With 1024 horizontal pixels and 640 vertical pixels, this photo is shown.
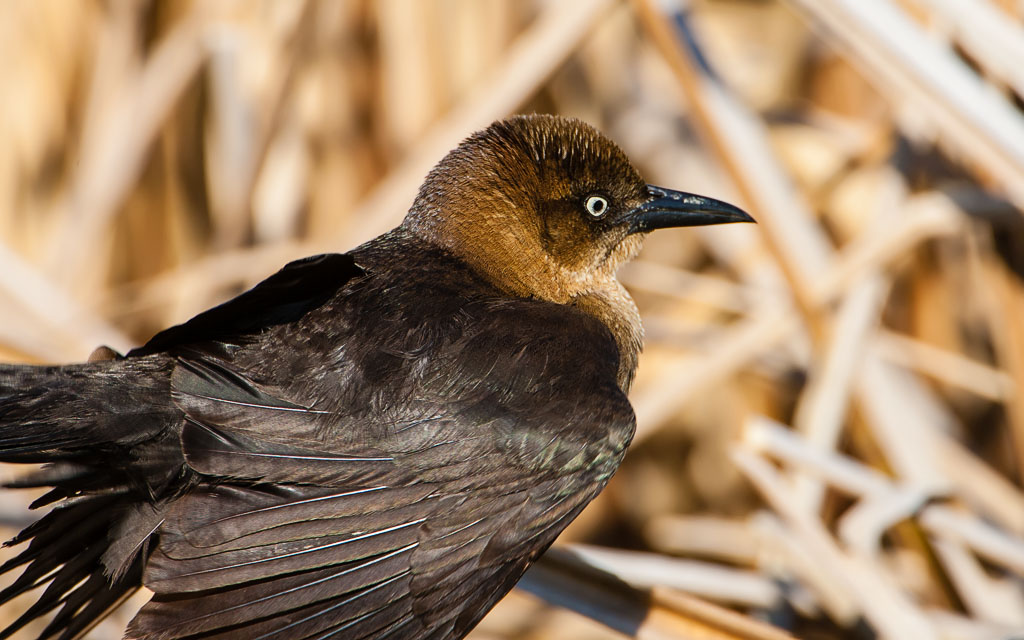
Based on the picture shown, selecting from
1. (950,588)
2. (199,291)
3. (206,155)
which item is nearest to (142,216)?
(206,155)

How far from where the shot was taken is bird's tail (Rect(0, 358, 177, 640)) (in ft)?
5.52

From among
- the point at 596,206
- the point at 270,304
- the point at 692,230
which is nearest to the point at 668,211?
the point at 596,206

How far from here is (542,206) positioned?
231cm

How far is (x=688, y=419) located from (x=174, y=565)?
2530mm

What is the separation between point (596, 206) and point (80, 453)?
1137 millimetres

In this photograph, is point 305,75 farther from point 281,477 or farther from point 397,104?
point 281,477

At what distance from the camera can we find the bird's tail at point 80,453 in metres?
1.68

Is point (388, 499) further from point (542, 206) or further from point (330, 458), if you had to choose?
point (542, 206)

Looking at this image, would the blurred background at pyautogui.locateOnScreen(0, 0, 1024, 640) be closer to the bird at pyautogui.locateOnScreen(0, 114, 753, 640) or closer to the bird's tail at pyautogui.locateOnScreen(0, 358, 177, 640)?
the bird's tail at pyautogui.locateOnScreen(0, 358, 177, 640)

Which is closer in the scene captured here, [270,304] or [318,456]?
[318,456]

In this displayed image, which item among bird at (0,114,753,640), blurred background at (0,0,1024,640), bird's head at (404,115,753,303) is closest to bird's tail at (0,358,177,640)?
bird at (0,114,753,640)

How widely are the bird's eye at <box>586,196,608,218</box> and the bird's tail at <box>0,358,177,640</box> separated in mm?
943

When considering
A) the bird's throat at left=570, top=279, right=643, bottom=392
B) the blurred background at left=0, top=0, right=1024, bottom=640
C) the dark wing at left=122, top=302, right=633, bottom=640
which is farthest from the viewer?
the blurred background at left=0, top=0, right=1024, bottom=640

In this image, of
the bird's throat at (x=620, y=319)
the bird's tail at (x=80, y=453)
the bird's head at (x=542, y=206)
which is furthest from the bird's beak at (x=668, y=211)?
the bird's tail at (x=80, y=453)
